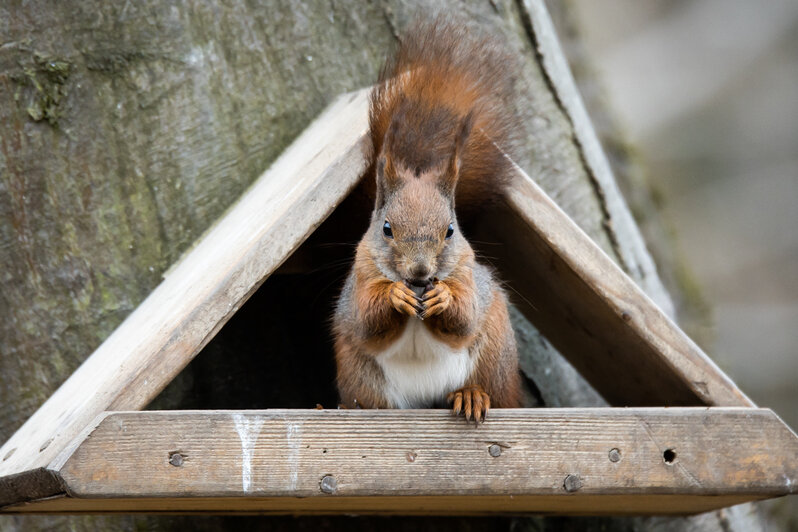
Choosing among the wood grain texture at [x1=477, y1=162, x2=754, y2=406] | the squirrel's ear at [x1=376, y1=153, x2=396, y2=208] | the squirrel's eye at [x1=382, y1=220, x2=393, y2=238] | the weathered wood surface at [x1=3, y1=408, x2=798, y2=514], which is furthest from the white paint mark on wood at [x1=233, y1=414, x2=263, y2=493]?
the wood grain texture at [x1=477, y1=162, x2=754, y2=406]

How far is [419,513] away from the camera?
247cm

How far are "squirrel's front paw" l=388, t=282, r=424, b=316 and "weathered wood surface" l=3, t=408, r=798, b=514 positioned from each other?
0.19m

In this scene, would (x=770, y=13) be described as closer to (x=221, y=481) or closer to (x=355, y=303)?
(x=355, y=303)

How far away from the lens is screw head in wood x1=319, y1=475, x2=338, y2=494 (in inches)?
70.4

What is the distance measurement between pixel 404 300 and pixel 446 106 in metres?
0.48

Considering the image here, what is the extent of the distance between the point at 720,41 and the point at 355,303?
151 inches

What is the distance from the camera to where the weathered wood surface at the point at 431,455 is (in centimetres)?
169

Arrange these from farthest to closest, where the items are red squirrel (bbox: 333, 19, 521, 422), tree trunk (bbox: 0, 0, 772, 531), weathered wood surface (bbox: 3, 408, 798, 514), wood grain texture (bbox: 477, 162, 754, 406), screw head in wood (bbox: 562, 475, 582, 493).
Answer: tree trunk (bbox: 0, 0, 772, 531), wood grain texture (bbox: 477, 162, 754, 406), red squirrel (bbox: 333, 19, 521, 422), screw head in wood (bbox: 562, 475, 582, 493), weathered wood surface (bbox: 3, 408, 798, 514)

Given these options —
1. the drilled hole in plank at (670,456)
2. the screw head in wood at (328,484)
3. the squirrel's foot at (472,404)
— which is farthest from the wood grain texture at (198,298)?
the drilled hole in plank at (670,456)

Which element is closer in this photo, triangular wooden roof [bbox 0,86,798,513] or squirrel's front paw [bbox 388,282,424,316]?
triangular wooden roof [bbox 0,86,798,513]

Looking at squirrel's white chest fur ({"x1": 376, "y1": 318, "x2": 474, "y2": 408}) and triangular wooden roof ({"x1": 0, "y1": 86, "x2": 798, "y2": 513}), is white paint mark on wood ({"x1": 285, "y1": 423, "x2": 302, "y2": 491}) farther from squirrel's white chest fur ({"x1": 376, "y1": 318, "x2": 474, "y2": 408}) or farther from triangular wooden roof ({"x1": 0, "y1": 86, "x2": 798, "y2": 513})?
squirrel's white chest fur ({"x1": 376, "y1": 318, "x2": 474, "y2": 408})

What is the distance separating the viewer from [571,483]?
6.16 ft

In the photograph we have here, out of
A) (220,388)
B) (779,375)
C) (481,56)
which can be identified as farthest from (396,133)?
(779,375)

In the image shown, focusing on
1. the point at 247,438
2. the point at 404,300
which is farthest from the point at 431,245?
the point at 247,438
